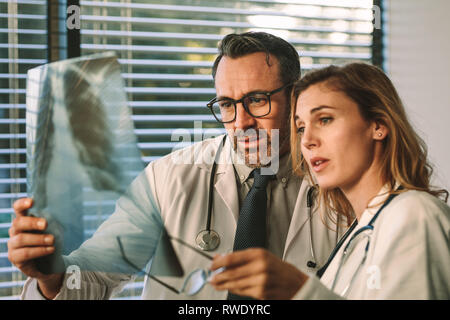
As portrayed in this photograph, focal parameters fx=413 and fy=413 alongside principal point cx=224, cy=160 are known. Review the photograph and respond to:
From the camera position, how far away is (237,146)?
860 millimetres

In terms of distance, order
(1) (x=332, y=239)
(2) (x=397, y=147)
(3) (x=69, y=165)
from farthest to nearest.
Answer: (1) (x=332, y=239), (2) (x=397, y=147), (3) (x=69, y=165)

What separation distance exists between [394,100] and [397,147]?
82 millimetres

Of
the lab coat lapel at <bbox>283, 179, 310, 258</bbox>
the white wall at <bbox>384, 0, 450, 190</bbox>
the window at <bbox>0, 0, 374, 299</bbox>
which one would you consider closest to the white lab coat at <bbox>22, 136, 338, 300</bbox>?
the lab coat lapel at <bbox>283, 179, 310, 258</bbox>

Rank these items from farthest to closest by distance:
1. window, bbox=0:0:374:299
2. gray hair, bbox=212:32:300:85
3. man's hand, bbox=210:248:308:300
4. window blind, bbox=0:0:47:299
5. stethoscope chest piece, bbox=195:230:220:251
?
1. window, bbox=0:0:374:299
2. window blind, bbox=0:0:47:299
3. gray hair, bbox=212:32:300:85
4. stethoscope chest piece, bbox=195:230:220:251
5. man's hand, bbox=210:248:308:300

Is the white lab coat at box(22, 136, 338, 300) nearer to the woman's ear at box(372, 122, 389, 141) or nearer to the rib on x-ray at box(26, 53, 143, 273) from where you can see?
the rib on x-ray at box(26, 53, 143, 273)

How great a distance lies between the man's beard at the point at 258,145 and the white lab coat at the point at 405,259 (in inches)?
Result: 12.1

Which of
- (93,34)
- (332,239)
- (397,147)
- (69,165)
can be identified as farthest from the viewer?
(93,34)

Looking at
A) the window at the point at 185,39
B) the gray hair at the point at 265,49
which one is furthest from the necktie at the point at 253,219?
the window at the point at 185,39

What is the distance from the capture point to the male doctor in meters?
0.62

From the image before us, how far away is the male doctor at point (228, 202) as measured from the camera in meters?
0.62

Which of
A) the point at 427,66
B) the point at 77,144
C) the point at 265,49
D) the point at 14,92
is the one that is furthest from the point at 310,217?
the point at 14,92

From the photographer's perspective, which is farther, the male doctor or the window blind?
the window blind

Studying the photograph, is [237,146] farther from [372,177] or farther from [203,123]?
[203,123]

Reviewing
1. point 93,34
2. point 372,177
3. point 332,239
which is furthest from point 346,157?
point 93,34
